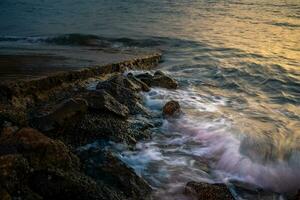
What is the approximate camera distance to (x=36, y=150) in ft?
12.6

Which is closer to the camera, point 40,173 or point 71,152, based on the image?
point 40,173

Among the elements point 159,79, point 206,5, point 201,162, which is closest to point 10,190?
point 201,162

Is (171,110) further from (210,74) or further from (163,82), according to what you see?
(210,74)

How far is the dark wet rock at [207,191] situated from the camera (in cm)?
409

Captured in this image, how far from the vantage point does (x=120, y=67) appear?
30.9 feet

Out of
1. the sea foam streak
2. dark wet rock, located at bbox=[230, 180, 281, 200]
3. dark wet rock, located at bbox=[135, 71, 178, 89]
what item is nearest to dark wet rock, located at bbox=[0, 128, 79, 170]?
the sea foam streak

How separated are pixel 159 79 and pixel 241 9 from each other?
55.9 ft

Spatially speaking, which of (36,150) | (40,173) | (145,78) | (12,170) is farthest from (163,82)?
(12,170)

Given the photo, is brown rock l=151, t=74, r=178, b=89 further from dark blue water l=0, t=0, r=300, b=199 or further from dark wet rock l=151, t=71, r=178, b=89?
dark blue water l=0, t=0, r=300, b=199

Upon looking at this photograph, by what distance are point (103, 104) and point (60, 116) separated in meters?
0.86

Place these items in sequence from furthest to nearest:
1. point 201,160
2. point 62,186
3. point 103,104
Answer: point 103,104 → point 201,160 → point 62,186

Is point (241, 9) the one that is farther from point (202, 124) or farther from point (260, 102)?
point (202, 124)

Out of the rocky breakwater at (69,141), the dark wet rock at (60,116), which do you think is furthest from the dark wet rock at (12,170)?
the dark wet rock at (60,116)

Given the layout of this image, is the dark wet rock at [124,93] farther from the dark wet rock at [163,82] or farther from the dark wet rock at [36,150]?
the dark wet rock at [36,150]
